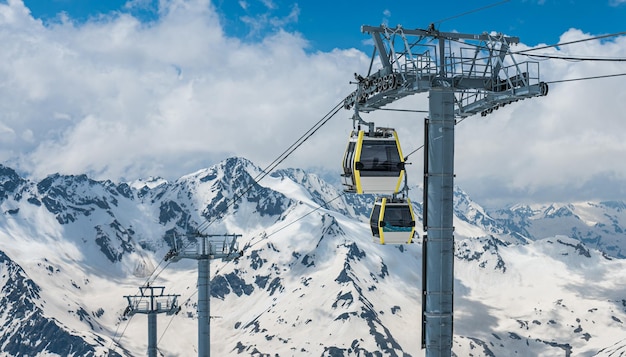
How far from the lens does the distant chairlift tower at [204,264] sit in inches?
2067

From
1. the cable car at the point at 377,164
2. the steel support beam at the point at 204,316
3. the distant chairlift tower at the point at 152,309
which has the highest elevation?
the distant chairlift tower at the point at 152,309

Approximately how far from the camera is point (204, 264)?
54.9 m

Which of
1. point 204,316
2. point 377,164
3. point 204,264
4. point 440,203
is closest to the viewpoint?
point 440,203

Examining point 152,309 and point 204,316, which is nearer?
point 204,316

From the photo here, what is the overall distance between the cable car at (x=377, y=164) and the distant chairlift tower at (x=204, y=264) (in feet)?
106

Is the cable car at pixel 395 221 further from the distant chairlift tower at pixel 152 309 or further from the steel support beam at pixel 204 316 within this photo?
the distant chairlift tower at pixel 152 309

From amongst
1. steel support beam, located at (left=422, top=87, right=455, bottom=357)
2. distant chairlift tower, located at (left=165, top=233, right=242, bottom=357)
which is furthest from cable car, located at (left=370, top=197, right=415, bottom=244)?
distant chairlift tower, located at (left=165, top=233, right=242, bottom=357)

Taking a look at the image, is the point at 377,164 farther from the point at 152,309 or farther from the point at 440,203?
the point at 152,309

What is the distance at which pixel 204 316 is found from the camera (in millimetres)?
52281

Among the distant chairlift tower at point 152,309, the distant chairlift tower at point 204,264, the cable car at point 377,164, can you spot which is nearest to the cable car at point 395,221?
the cable car at point 377,164

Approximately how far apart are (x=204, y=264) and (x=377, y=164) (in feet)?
124

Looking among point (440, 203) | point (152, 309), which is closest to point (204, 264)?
point (152, 309)

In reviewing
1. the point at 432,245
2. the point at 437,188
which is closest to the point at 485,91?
the point at 437,188

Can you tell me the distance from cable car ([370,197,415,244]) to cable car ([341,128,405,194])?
675mm
